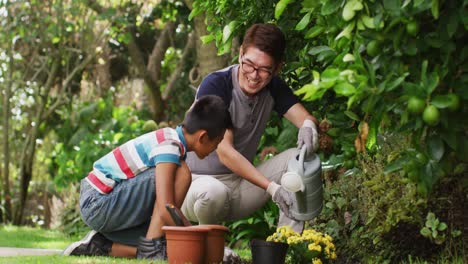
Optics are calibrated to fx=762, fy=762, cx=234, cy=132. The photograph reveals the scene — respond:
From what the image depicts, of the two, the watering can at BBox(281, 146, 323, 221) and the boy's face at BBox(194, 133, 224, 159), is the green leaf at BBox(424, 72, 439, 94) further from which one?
the boy's face at BBox(194, 133, 224, 159)

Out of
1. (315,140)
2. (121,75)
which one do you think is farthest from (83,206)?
(121,75)

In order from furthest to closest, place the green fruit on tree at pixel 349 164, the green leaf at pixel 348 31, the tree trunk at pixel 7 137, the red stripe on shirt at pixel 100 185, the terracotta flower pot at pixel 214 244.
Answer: the tree trunk at pixel 7 137, the green fruit on tree at pixel 349 164, the red stripe on shirt at pixel 100 185, the terracotta flower pot at pixel 214 244, the green leaf at pixel 348 31

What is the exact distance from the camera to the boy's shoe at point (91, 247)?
4.26 meters

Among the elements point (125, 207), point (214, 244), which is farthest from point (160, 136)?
point (214, 244)

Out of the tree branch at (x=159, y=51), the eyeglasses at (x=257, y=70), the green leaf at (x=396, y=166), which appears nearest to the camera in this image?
the green leaf at (x=396, y=166)

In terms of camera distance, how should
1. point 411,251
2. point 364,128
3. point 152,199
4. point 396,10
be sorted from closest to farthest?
point 396,10, point 364,128, point 411,251, point 152,199

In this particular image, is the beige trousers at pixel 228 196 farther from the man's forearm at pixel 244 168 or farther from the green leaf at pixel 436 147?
the green leaf at pixel 436 147

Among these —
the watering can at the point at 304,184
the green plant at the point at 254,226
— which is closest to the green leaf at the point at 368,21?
the watering can at the point at 304,184

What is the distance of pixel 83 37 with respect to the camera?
32.8ft

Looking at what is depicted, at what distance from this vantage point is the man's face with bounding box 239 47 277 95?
3934 mm

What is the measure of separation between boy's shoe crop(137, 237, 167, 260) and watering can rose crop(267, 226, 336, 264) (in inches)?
22.8

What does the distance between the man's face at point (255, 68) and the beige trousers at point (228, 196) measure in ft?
1.37

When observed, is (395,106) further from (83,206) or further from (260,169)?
(83,206)

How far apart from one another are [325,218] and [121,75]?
9.91 m
